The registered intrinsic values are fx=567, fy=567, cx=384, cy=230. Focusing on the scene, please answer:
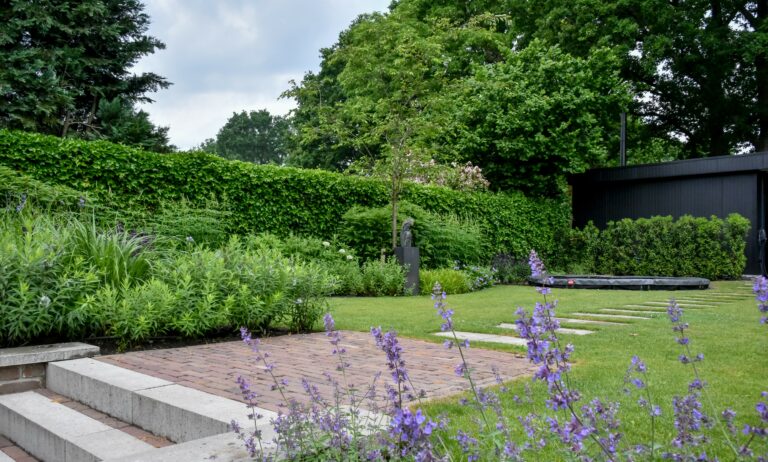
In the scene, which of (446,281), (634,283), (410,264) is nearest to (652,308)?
(446,281)

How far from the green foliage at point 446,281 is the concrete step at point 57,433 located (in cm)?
696

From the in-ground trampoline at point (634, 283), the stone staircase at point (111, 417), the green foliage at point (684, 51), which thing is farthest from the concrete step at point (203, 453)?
the green foliage at point (684, 51)

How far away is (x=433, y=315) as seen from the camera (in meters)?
6.24

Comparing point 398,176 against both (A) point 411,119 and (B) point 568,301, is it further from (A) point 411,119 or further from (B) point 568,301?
(B) point 568,301

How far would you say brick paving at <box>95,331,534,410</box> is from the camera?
297 cm

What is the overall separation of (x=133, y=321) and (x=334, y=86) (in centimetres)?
2529

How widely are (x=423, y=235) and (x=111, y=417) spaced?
8606mm

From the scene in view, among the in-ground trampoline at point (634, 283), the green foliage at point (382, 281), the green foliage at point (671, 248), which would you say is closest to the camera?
the green foliage at point (382, 281)

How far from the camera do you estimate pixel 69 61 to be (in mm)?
14094

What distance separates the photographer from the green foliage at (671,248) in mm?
12922

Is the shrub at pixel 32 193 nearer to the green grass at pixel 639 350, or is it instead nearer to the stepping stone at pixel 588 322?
the green grass at pixel 639 350

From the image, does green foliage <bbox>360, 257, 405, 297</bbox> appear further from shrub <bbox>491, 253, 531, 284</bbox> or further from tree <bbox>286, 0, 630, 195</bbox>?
shrub <bbox>491, 253, 531, 284</bbox>

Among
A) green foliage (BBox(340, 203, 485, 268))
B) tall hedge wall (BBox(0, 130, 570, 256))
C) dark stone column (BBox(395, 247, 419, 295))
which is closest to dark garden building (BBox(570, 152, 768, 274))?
tall hedge wall (BBox(0, 130, 570, 256))

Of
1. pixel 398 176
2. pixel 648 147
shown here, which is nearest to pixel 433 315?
pixel 398 176
